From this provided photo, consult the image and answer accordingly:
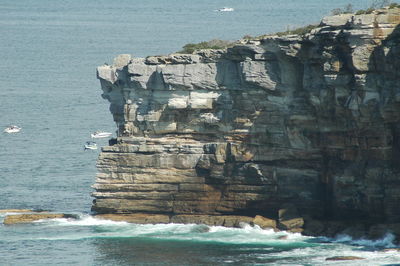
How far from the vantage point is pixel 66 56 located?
16638cm

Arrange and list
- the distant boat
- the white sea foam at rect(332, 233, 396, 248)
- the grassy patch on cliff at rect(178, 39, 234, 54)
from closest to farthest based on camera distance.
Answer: the white sea foam at rect(332, 233, 396, 248) → the grassy patch on cliff at rect(178, 39, 234, 54) → the distant boat

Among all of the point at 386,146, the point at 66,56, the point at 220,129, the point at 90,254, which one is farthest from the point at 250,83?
the point at 66,56

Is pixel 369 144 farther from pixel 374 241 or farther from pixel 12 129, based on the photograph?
pixel 12 129

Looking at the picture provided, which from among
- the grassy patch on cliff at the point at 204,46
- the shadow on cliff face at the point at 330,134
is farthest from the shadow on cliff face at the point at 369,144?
the grassy patch on cliff at the point at 204,46

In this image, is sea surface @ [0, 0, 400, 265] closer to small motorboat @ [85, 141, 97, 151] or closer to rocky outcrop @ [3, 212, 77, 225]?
small motorboat @ [85, 141, 97, 151]

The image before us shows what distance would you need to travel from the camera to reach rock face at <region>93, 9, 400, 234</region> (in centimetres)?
7725

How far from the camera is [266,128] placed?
8150 centimetres

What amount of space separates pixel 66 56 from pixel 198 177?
85945mm

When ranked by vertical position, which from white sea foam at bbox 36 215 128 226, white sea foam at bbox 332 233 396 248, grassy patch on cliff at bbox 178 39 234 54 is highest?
grassy patch on cliff at bbox 178 39 234 54

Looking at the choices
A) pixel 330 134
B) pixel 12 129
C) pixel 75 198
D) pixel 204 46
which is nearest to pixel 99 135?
pixel 12 129

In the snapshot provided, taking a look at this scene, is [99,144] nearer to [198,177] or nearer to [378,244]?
[198,177]

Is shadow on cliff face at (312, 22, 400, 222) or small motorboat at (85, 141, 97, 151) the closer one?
shadow on cliff face at (312, 22, 400, 222)

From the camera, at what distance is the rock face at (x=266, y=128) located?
7725 cm

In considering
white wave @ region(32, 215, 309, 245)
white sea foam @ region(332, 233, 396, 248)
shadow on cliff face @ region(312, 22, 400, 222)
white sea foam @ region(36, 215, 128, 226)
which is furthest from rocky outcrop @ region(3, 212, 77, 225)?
white sea foam @ region(332, 233, 396, 248)
